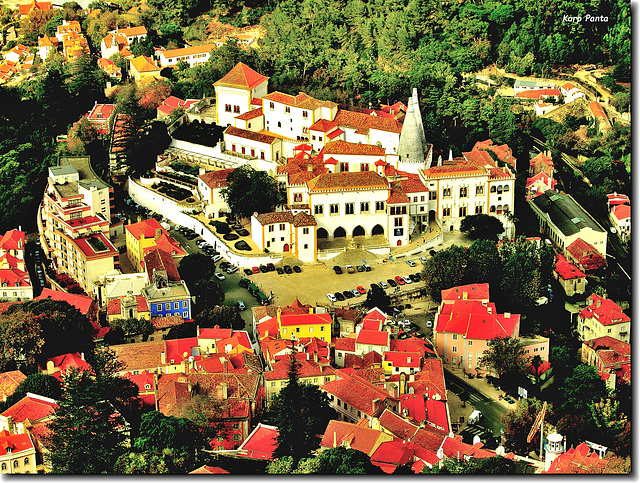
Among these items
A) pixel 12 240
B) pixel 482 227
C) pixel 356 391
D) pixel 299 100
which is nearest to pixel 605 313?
pixel 482 227

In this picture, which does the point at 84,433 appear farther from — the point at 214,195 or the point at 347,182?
the point at 214,195

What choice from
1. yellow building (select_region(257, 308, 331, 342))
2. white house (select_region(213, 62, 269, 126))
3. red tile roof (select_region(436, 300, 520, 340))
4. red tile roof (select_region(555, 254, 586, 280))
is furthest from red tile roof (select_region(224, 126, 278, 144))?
red tile roof (select_region(436, 300, 520, 340))

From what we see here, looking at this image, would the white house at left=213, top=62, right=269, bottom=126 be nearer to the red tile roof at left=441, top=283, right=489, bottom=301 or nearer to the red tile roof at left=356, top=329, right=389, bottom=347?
the red tile roof at left=441, top=283, right=489, bottom=301

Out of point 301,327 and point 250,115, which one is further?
point 250,115

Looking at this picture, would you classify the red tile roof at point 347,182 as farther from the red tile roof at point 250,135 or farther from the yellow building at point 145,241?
the yellow building at point 145,241

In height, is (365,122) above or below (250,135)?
above

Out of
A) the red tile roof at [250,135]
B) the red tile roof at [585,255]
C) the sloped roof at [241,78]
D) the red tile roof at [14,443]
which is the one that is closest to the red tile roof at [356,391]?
the red tile roof at [14,443]

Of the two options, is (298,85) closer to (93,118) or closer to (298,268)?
(93,118)
